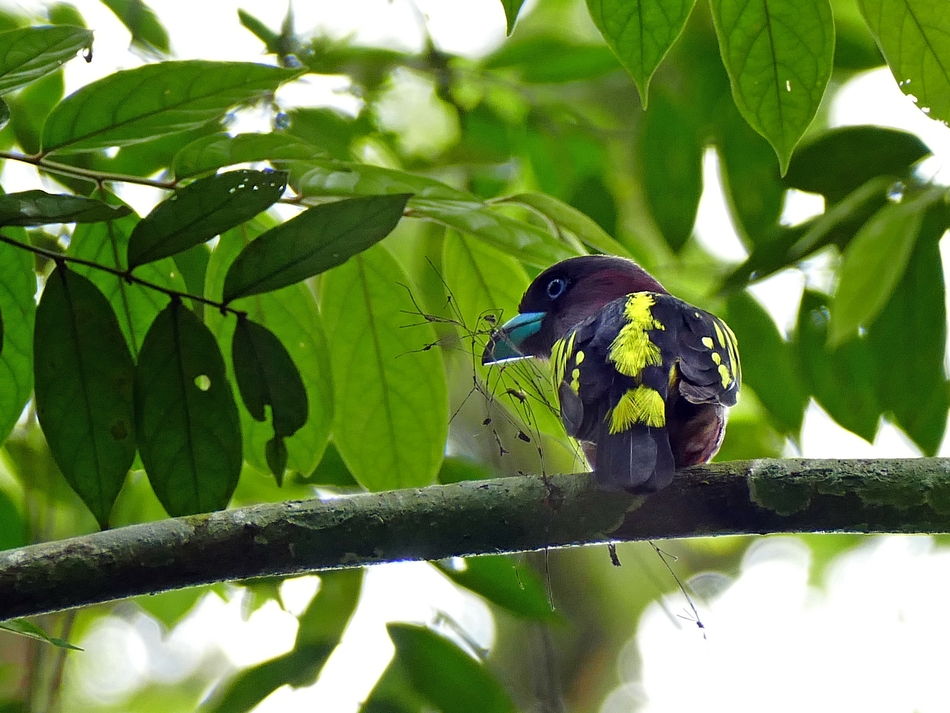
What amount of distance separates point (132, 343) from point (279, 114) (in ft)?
4.79

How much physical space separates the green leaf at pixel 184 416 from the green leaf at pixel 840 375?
163 centimetres

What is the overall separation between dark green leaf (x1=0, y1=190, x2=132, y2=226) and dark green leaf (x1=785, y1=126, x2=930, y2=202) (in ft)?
5.81

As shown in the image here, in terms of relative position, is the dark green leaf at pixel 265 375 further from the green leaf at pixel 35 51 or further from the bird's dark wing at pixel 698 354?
the bird's dark wing at pixel 698 354

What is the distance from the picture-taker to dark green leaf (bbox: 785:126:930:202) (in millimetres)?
2564

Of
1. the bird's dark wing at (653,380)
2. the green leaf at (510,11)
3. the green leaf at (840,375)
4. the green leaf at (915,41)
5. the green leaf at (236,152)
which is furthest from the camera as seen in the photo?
Result: the green leaf at (840,375)

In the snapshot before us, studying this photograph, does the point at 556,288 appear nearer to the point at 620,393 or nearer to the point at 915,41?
the point at 620,393

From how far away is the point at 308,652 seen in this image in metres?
2.25

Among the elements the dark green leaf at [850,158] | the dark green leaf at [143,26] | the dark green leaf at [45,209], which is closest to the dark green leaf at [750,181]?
the dark green leaf at [850,158]

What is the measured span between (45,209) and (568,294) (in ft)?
5.39

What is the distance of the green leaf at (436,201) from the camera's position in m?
1.77

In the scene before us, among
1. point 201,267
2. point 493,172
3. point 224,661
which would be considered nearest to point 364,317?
point 201,267

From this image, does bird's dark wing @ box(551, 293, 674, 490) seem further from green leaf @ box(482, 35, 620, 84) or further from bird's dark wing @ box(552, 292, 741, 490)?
green leaf @ box(482, 35, 620, 84)

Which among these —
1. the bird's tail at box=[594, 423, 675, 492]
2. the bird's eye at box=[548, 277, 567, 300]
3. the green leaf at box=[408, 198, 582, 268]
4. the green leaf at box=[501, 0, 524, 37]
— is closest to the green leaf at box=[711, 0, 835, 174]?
the green leaf at box=[501, 0, 524, 37]

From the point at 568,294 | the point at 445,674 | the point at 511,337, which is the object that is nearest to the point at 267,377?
the point at 445,674
